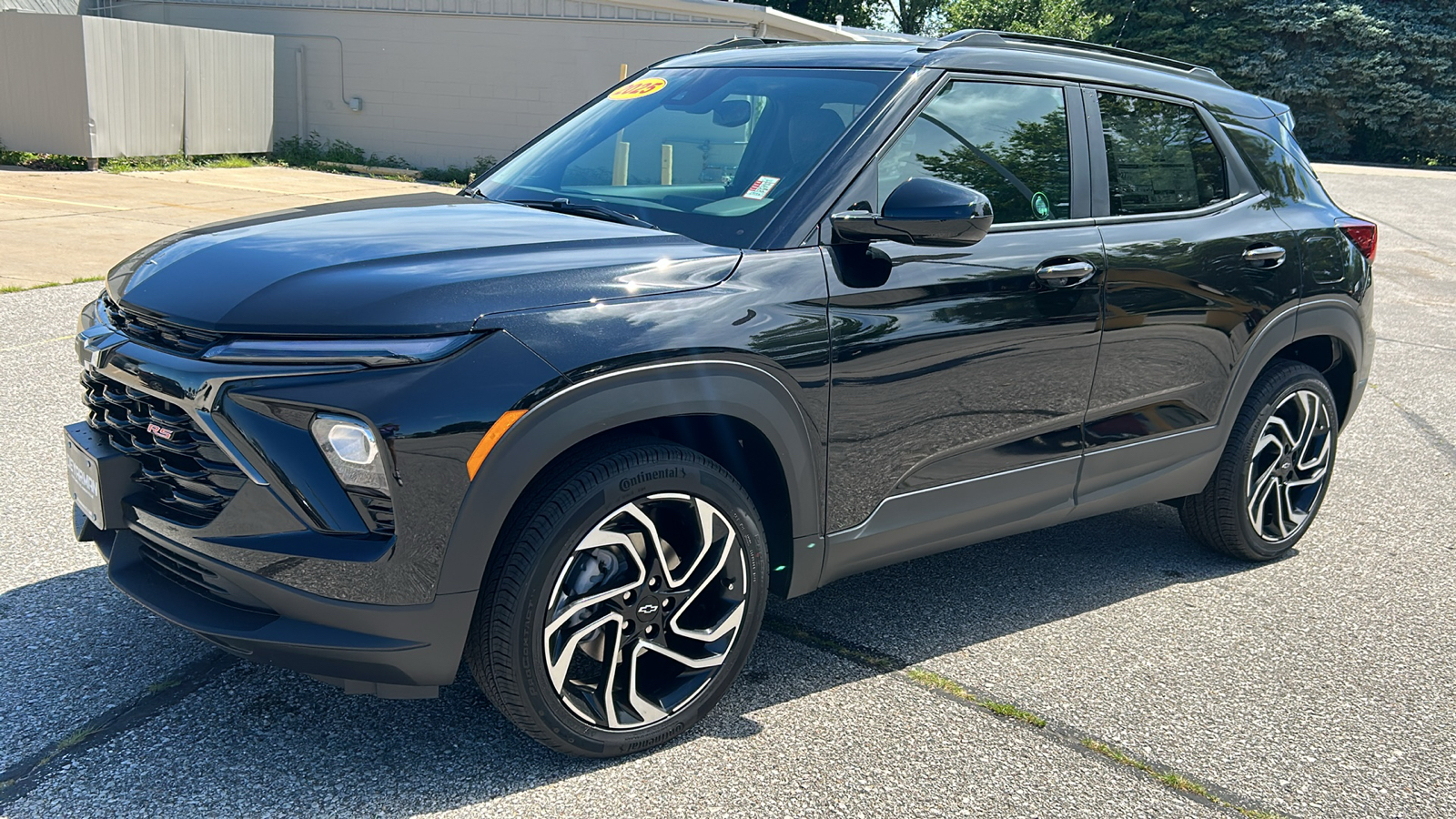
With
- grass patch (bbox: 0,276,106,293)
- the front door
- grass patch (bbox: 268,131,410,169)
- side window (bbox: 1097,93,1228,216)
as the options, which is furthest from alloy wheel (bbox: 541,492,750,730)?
grass patch (bbox: 268,131,410,169)

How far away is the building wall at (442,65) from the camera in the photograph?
2023cm

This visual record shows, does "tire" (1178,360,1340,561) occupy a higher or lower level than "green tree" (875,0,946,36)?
lower

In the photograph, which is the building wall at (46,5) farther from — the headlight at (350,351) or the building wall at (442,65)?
the headlight at (350,351)

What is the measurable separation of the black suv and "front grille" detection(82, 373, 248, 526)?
0.4 inches

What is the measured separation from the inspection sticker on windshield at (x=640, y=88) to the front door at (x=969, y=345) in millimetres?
1059

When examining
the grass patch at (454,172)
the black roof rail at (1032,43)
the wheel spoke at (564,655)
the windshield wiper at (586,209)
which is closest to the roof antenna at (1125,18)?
the grass patch at (454,172)

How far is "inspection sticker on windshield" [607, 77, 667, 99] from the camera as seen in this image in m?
4.26

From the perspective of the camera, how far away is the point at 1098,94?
419 cm

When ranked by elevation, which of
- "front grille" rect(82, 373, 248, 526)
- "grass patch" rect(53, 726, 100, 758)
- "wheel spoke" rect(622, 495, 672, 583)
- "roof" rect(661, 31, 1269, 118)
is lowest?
"grass patch" rect(53, 726, 100, 758)

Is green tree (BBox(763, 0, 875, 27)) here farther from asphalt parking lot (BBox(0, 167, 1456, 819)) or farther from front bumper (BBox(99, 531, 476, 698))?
front bumper (BBox(99, 531, 476, 698))

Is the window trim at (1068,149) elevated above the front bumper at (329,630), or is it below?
above

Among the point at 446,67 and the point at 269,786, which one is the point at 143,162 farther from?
the point at 269,786

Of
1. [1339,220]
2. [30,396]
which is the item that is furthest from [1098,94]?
[30,396]

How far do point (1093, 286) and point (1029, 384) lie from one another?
42cm
